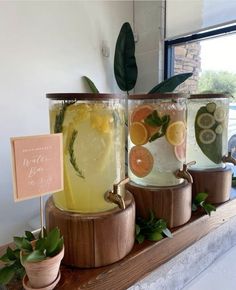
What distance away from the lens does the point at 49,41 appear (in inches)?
68.4

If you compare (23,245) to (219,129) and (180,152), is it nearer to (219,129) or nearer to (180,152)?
(180,152)

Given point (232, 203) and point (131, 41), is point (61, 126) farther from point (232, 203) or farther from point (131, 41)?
point (131, 41)

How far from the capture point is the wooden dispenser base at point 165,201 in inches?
29.1

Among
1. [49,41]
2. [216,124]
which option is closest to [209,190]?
[216,124]

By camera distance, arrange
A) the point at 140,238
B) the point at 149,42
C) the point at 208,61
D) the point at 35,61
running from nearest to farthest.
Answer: the point at 140,238
the point at 35,61
the point at 208,61
the point at 149,42

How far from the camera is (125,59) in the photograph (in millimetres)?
1960

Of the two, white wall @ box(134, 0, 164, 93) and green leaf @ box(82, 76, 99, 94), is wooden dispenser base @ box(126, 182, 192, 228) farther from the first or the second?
white wall @ box(134, 0, 164, 93)

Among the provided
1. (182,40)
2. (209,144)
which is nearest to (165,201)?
(209,144)

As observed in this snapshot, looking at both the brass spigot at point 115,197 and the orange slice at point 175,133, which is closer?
the brass spigot at point 115,197

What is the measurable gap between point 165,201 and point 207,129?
1.05 feet

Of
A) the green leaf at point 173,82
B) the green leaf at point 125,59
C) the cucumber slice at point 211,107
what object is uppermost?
the green leaf at point 125,59

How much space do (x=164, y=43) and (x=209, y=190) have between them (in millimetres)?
1554

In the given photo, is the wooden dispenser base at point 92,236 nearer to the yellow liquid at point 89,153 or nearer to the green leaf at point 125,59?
the yellow liquid at point 89,153

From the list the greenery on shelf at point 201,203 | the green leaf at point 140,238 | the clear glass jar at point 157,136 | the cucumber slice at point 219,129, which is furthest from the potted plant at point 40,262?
the cucumber slice at point 219,129
